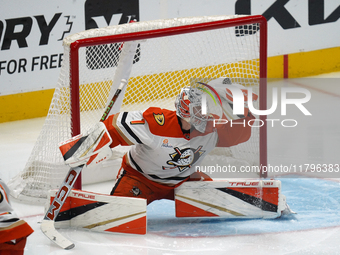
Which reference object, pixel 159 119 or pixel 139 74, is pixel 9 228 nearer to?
pixel 159 119

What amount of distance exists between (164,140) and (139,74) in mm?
1578

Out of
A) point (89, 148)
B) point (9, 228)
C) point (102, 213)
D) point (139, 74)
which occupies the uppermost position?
point (139, 74)

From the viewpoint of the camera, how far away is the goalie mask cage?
3.48m

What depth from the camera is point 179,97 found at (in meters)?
3.10

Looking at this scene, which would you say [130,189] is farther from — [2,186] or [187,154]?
[2,186]

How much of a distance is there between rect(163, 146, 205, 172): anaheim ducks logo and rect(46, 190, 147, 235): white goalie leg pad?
0.28 m

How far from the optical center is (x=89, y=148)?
2.95m

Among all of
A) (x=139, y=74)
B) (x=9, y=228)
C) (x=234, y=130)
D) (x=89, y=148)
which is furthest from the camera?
(x=139, y=74)

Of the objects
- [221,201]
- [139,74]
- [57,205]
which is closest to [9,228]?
[57,205]

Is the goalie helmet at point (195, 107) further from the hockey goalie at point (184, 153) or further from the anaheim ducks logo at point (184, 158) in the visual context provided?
the anaheim ducks logo at point (184, 158)

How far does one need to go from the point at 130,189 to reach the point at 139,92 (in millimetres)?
1471

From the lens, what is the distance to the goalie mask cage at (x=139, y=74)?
348 cm

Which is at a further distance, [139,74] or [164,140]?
[139,74]

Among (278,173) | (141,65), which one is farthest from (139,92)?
(278,173)
